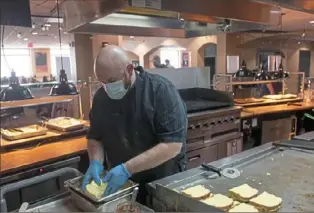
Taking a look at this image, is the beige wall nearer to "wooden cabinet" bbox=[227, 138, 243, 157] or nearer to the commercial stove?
the commercial stove

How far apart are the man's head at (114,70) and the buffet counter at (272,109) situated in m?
2.78

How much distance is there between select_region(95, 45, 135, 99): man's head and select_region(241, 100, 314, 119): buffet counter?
9.11 feet

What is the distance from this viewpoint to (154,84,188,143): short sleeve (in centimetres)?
153

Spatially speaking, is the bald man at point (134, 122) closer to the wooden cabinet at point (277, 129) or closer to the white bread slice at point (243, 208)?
the white bread slice at point (243, 208)


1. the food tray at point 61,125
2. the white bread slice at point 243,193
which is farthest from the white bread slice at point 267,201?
the food tray at point 61,125

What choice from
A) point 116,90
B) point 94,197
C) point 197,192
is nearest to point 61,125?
point 116,90

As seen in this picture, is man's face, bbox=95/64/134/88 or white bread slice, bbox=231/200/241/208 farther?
man's face, bbox=95/64/134/88

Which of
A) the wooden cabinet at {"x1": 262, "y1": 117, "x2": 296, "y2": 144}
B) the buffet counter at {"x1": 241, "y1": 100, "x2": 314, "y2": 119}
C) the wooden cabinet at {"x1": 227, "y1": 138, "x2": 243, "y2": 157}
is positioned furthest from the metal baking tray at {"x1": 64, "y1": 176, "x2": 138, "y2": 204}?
the wooden cabinet at {"x1": 262, "y1": 117, "x2": 296, "y2": 144}

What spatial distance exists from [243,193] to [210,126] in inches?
94.6

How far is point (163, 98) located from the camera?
1.59 metres

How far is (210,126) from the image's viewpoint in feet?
11.6

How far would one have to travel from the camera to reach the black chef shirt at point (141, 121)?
1562mm

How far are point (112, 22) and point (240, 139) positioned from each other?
2.43 metres

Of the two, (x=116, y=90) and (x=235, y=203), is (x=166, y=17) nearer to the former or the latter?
(x=116, y=90)
